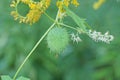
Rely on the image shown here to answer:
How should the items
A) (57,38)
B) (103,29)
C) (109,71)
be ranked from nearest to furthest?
(57,38) < (103,29) < (109,71)

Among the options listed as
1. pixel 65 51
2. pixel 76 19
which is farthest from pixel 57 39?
pixel 65 51

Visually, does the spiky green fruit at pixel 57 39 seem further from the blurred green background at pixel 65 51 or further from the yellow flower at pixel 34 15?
the blurred green background at pixel 65 51

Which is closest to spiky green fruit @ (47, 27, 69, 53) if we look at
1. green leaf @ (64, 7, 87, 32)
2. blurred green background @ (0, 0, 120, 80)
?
green leaf @ (64, 7, 87, 32)

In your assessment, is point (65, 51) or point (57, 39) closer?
point (57, 39)

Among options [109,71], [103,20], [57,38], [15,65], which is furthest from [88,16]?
[57,38]

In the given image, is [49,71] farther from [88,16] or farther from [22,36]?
[88,16]

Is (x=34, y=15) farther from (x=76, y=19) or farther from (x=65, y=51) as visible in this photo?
(x=65, y=51)

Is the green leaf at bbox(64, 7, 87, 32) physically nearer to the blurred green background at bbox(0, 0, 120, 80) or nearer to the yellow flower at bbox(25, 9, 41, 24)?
the yellow flower at bbox(25, 9, 41, 24)
